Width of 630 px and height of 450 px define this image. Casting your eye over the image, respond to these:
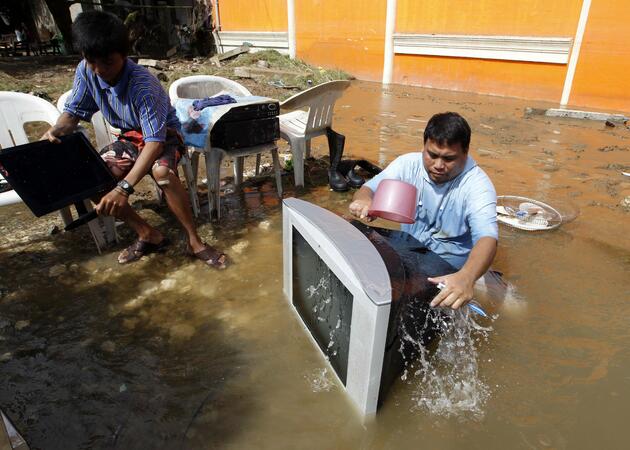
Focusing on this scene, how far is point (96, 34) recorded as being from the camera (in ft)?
7.68

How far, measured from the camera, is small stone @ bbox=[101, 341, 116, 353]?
219 centimetres

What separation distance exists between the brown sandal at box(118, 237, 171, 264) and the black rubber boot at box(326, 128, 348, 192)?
6.22 feet

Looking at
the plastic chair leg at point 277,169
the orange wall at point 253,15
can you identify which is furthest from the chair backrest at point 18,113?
the orange wall at point 253,15

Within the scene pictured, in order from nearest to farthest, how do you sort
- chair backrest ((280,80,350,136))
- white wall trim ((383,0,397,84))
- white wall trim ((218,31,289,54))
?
chair backrest ((280,80,350,136)), white wall trim ((383,0,397,84)), white wall trim ((218,31,289,54))

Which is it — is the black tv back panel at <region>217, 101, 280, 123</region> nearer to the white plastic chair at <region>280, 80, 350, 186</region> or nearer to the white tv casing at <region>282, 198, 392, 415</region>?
the white plastic chair at <region>280, 80, 350, 186</region>

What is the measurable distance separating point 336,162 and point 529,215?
6.43ft

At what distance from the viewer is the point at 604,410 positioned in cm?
186

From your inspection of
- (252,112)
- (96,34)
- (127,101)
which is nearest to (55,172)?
(127,101)

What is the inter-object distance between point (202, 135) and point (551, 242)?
3.06 metres

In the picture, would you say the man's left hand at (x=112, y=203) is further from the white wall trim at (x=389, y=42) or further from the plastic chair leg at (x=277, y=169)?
the white wall trim at (x=389, y=42)

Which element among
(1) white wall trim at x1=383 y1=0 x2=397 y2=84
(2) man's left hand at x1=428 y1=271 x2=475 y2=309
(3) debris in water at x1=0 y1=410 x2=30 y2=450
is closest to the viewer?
(3) debris in water at x1=0 y1=410 x2=30 y2=450

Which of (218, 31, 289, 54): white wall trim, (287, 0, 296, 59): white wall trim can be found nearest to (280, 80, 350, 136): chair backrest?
(287, 0, 296, 59): white wall trim

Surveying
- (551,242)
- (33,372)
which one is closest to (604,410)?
(551,242)

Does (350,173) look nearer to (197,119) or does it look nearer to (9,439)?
(197,119)
